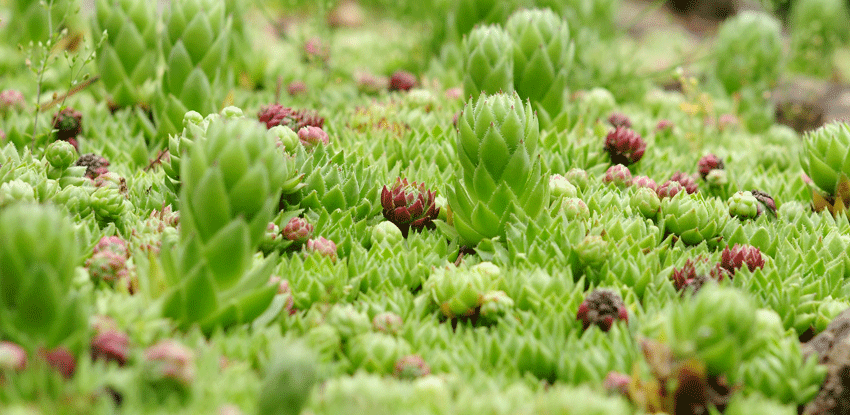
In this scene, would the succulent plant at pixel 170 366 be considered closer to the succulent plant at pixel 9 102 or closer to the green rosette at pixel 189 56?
the green rosette at pixel 189 56

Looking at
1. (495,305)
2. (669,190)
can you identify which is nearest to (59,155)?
(495,305)

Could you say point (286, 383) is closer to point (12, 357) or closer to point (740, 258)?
point (12, 357)

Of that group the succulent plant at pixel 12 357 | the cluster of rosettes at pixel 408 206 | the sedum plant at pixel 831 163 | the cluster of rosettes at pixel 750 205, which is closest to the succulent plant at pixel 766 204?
the cluster of rosettes at pixel 750 205

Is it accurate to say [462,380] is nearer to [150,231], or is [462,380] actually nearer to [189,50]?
[150,231]

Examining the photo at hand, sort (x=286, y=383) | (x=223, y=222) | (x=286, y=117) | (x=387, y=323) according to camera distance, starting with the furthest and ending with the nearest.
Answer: (x=286, y=117), (x=387, y=323), (x=223, y=222), (x=286, y=383)

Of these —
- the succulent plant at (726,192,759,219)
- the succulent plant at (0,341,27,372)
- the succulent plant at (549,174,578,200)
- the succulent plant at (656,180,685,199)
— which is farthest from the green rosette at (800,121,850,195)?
the succulent plant at (0,341,27,372)
